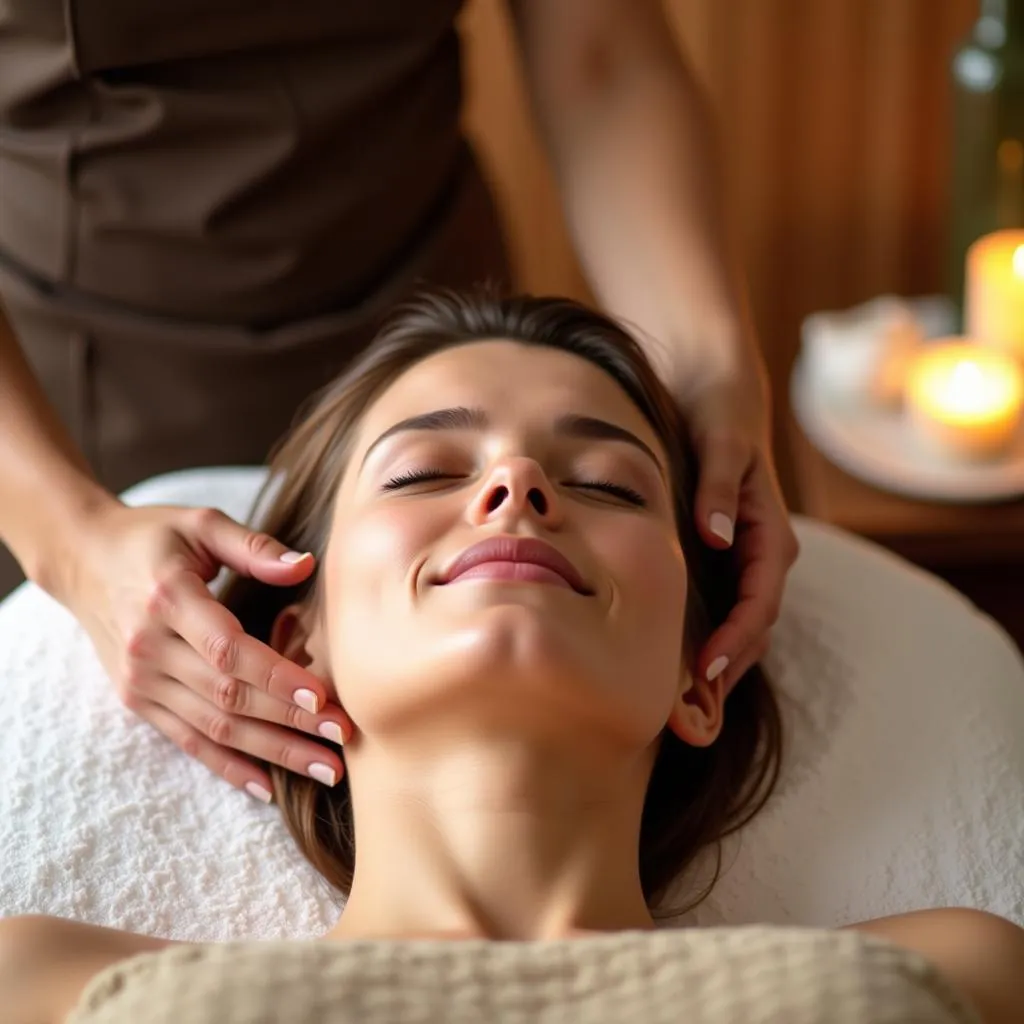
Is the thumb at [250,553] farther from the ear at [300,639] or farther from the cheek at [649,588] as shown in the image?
the cheek at [649,588]

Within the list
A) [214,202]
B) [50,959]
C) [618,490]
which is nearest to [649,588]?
[618,490]

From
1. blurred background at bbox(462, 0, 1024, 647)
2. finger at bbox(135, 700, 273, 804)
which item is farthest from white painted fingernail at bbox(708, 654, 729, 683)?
blurred background at bbox(462, 0, 1024, 647)

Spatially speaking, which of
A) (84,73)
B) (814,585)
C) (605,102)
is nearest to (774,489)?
(814,585)

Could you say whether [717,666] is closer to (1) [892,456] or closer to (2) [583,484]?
(2) [583,484]

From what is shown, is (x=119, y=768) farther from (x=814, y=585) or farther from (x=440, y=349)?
(x=814, y=585)

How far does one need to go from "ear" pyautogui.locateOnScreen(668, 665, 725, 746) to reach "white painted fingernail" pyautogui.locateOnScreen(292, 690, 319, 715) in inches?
10.8

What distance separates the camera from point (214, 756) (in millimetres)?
1183

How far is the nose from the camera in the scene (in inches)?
41.5

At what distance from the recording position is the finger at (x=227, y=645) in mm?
1090

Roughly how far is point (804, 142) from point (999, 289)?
0.57 meters

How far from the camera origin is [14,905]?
1.09 meters

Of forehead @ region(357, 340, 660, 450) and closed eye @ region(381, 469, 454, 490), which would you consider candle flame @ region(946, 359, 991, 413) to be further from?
closed eye @ region(381, 469, 454, 490)

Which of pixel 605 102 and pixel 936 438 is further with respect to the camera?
pixel 936 438

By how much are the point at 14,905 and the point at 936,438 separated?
4.09 feet
